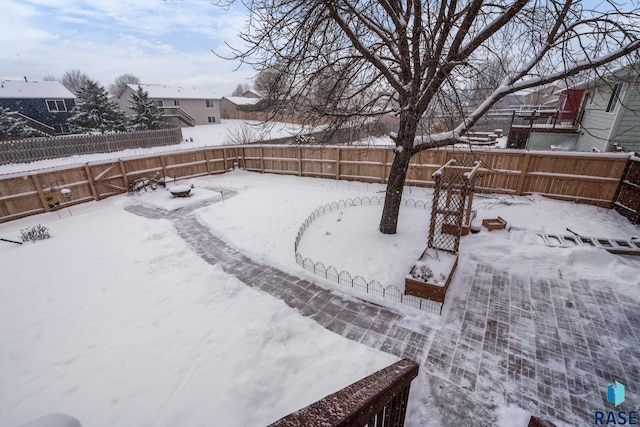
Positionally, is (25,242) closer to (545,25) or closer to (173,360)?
(173,360)

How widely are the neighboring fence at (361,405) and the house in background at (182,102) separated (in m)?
36.6

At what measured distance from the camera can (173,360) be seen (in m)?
4.38

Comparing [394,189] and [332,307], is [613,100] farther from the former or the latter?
[332,307]

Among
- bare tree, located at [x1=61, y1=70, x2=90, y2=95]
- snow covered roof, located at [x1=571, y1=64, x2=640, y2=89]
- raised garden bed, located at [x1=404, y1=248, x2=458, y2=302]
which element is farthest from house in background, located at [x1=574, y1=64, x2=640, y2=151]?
bare tree, located at [x1=61, y1=70, x2=90, y2=95]

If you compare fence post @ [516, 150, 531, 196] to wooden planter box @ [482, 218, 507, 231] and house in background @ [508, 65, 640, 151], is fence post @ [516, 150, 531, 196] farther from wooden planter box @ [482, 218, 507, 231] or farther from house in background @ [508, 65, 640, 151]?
wooden planter box @ [482, 218, 507, 231]

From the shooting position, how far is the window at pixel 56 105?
27.1 m

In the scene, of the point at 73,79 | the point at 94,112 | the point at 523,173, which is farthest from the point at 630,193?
the point at 73,79

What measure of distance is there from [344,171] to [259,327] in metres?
10.3

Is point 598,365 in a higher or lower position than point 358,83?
lower

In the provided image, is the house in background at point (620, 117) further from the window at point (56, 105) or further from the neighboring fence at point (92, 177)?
the window at point (56, 105)

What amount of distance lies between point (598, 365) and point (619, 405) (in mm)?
661

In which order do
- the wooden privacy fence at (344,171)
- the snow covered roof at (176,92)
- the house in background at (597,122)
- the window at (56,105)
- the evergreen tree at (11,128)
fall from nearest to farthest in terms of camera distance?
the wooden privacy fence at (344,171), the house in background at (597,122), the evergreen tree at (11,128), the window at (56,105), the snow covered roof at (176,92)

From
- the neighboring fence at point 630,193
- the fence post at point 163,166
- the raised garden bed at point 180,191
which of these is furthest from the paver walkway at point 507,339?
the fence post at point 163,166

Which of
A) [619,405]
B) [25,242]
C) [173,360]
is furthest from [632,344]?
[25,242]
